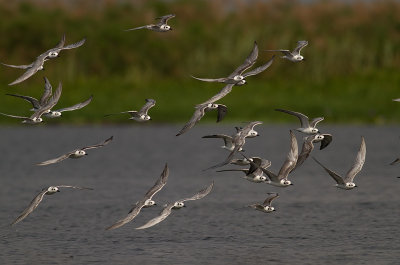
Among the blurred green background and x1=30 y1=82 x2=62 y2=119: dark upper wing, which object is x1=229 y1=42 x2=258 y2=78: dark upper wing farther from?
the blurred green background

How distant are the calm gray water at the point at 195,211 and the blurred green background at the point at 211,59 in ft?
16.8

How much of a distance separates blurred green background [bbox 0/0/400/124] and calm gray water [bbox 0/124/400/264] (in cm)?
512

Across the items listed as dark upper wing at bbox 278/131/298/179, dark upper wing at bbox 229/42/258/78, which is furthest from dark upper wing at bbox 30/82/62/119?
dark upper wing at bbox 278/131/298/179

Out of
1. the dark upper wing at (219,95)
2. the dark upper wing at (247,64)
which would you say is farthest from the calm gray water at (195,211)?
the dark upper wing at (247,64)

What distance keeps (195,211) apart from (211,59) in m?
31.6

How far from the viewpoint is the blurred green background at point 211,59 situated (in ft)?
190

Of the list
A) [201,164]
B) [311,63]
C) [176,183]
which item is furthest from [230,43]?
[176,183]

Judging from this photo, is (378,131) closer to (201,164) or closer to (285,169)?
(201,164)

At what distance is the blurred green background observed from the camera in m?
57.9

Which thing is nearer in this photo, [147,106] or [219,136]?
[219,136]

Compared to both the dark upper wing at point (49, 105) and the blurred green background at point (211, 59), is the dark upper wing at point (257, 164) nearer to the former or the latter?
the dark upper wing at point (49, 105)

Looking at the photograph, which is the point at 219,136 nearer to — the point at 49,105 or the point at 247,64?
the point at 247,64

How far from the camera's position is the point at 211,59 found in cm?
6228

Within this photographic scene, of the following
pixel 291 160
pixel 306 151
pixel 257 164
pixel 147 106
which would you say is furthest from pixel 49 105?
pixel 306 151
